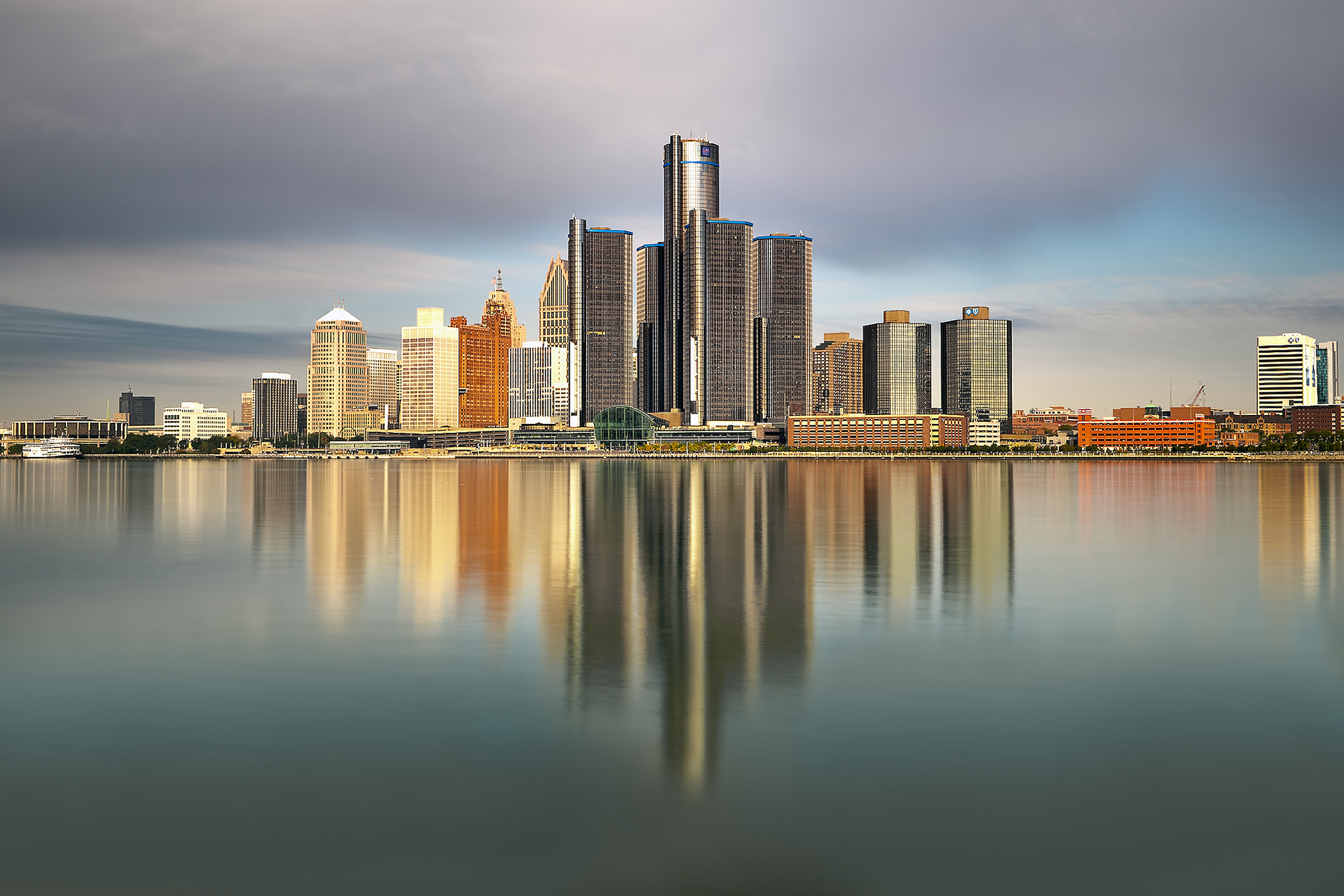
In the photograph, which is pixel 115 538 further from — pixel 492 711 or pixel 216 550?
pixel 492 711

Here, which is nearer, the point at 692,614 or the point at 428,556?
the point at 692,614

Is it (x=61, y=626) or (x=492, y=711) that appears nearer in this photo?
(x=492, y=711)

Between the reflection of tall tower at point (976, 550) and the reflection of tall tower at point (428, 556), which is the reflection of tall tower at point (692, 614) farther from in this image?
the reflection of tall tower at point (976, 550)

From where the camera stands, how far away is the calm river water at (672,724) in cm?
1314

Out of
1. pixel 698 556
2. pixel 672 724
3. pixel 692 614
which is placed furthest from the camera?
pixel 698 556

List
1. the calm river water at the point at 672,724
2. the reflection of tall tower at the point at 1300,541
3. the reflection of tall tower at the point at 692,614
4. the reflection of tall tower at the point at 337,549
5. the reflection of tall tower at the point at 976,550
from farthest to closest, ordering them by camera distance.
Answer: the reflection of tall tower at the point at 1300,541
the reflection of tall tower at the point at 976,550
the reflection of tall tower at the point at 337,549
the reflection of tall tower at the point at 692,614
the calm river water at the point at 672,724

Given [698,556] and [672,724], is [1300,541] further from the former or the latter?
[672,724]

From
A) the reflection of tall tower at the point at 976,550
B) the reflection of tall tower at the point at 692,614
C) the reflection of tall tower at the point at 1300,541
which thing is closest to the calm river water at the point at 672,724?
the reflection of tall tower at the point at 692,614

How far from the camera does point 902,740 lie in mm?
18031

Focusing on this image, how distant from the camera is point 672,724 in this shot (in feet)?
61.7

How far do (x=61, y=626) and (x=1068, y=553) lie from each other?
41.4 m

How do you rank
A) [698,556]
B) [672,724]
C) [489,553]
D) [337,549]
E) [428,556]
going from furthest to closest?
1. [337,549]
2. [489,553]
3. [428,556]
4. [698,556]
5. [672,724]

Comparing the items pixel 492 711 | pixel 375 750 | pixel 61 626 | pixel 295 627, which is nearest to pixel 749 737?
pixel 492 711

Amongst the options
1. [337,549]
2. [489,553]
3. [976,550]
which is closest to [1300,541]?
[976,550]
